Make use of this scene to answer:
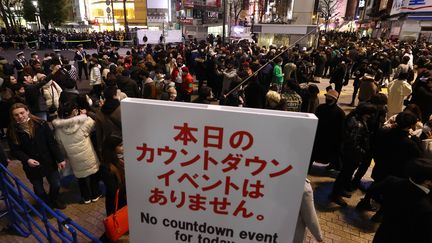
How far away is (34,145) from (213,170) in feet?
12.1

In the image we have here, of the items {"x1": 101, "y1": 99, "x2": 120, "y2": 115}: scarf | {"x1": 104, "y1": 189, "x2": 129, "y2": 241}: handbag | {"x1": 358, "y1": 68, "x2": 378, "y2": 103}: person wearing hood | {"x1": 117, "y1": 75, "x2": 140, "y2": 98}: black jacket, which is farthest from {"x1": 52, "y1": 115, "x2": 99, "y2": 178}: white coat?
{"x1": 358, "y1": 68, "x2": 378, "y2": 103}: person wearing hood

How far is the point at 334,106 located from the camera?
17.3ft

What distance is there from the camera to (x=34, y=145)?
413 cm

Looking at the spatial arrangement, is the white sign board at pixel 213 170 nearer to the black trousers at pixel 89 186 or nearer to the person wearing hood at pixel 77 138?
the person wearing hood at pixel 77 138

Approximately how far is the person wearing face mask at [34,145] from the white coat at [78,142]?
0.15 metres

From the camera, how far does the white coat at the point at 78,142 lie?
13.8ft

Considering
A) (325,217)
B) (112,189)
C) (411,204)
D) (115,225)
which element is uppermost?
(411,204)

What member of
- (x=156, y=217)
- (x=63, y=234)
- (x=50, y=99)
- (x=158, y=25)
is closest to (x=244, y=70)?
(x=50, y=99)

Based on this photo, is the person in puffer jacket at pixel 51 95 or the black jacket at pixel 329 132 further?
the person in puffer jacket at pixel 51 95

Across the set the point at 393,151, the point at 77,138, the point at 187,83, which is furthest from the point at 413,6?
the point at 77,138

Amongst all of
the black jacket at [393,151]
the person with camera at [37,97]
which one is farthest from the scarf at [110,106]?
the black jacket at [393,151]

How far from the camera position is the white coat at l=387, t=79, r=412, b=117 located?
306 inches

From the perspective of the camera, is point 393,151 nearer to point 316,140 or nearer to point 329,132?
point 329,132

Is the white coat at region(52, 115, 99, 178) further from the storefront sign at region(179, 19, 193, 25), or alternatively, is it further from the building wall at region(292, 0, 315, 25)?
the storefront sign at region(179, 19, 193, 25)
